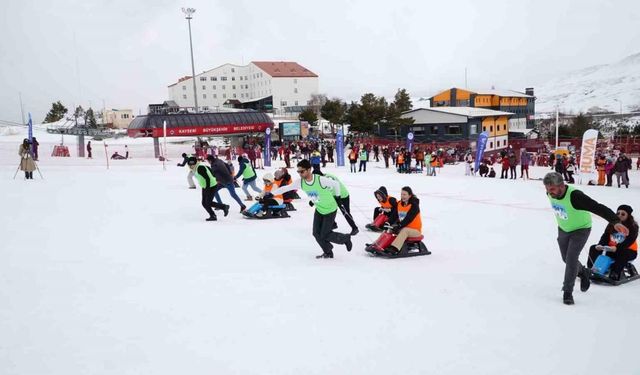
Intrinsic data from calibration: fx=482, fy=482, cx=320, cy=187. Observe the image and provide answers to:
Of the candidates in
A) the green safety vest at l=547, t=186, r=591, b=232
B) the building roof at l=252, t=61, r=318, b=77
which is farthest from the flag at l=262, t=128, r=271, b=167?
the building roof at l=252, t=61, r=318, b=77

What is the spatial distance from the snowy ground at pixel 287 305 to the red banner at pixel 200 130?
30732mm

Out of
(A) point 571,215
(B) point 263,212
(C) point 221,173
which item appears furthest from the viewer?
(C) point 221,173

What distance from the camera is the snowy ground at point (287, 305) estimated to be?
3.88 meters

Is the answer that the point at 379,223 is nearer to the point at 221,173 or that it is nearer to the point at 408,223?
the point at 408,223

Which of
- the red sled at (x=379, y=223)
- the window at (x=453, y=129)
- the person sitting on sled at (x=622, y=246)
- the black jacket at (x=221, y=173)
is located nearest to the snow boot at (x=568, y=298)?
the person sitting on sled at (x=622, y=246)

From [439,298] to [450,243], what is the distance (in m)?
3.21

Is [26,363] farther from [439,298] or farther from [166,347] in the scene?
[439,298]

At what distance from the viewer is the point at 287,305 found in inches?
200

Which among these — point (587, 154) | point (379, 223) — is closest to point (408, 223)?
point (379, 223)

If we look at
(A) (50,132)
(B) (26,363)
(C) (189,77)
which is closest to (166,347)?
(B) (26,363)

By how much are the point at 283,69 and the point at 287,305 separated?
84.2 metres

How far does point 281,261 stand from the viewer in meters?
7.07

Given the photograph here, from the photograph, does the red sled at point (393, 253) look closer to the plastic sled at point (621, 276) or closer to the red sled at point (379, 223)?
the red sled at point (379, 223)

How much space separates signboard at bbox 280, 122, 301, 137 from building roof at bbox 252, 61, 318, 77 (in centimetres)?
4135
